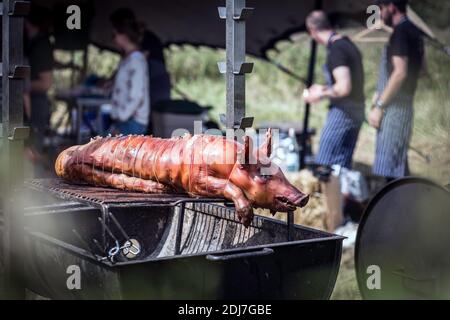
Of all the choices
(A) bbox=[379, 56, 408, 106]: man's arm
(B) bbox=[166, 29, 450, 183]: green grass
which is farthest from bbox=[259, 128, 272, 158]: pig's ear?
(B) bbox=[166, 29, 450, 183]: green grass

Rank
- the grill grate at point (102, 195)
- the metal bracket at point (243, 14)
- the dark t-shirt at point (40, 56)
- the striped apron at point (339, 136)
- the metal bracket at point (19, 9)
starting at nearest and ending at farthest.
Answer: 1. the grill grate at point (102, 195)
2. the metal bracket at point (243, 14)
3. the metal bracket at point (19, 9)
4. the striped apron at point (339, 136)
5. the dark t-shirt at point (40, 56)

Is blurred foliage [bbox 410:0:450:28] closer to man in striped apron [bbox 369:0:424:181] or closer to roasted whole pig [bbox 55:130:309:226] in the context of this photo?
man in striped apron [bbox 369:0:424:181]

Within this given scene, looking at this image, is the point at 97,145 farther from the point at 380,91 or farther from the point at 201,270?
the point at 380,91

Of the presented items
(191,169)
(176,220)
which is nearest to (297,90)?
(176,220)

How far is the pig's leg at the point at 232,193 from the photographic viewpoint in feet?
12.6

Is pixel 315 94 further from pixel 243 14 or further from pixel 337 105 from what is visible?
pixel 243 14

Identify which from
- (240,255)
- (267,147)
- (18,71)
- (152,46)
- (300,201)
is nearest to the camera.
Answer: (240,255)

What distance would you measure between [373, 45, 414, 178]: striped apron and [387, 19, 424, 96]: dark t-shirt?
13 centimetres

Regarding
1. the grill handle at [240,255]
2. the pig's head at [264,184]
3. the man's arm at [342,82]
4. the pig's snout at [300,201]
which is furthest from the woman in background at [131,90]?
the grill handle at [240,255]

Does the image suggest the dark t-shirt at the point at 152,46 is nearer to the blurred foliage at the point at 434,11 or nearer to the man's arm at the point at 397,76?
the blurred foliage at the point at 434,11

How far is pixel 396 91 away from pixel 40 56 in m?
4.22

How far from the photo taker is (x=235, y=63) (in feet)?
13.6

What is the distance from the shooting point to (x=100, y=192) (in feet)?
14.4

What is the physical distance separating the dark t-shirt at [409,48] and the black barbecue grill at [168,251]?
3367 mm
